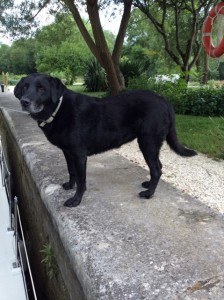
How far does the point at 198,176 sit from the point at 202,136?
210cm

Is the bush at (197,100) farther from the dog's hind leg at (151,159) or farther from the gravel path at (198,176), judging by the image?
the dog's hind leg at (151,159)

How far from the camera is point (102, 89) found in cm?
1845

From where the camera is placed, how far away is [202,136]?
6160mm

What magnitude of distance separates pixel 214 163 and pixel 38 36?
38.8 ft

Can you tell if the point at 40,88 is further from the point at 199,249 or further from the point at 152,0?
the point at 152,0

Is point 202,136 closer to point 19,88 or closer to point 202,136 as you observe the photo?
point 202,136

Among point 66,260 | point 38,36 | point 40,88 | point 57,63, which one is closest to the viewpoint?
point 66,260

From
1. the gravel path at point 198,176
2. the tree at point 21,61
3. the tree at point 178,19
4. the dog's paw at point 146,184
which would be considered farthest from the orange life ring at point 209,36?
the tree at point 21,61

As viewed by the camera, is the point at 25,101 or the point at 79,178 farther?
the point at 79,178

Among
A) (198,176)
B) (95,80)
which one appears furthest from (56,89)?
(95,80)

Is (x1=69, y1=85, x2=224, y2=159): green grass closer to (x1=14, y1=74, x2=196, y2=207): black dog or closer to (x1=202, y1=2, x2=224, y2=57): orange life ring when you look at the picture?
(x1=202, y1=2, x2=224, y2=57): orange life ring

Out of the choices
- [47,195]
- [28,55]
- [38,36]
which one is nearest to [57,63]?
[38,36]

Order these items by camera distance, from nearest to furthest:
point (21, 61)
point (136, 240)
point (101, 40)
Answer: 1. point (136, 240)
2. point (101, 40)
3. point (21, 61)

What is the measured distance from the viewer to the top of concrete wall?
1669 millimetres
